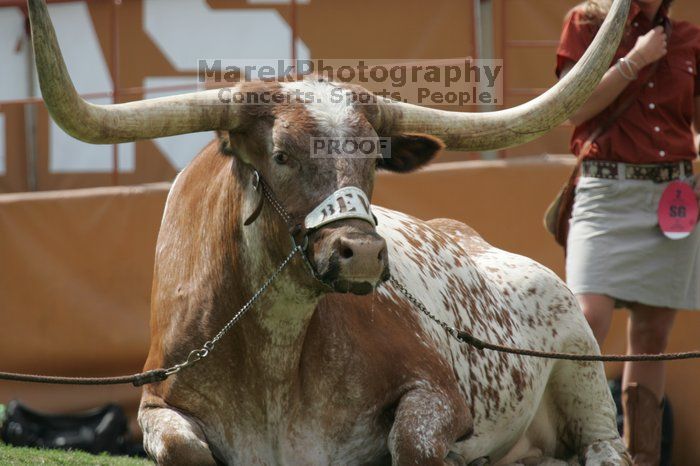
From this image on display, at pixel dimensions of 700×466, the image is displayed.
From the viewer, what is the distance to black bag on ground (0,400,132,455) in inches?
288

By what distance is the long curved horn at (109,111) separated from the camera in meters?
3.52

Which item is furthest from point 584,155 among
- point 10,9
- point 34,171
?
point 10,9

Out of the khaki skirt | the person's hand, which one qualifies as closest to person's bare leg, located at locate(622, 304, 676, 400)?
the khaki skirt

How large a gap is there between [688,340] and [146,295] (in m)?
3.41

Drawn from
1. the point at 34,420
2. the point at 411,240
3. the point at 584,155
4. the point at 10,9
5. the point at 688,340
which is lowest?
the point at 34,420

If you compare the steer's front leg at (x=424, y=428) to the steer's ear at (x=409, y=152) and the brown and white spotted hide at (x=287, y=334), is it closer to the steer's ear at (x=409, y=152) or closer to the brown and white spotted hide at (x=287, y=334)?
the brown and white spotted hide at (x=287, y=334)

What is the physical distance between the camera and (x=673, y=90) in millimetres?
5969

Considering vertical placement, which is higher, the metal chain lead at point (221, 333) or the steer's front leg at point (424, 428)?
the metal chain lead at point (221, 333)

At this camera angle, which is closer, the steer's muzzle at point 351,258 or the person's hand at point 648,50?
the steer's muzzle at point 351,258

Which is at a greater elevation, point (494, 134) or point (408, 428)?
point (494, 134)

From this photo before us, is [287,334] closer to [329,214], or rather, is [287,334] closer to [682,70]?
[329,214]

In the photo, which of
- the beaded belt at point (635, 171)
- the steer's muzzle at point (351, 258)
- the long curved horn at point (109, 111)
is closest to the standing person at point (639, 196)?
the beaded belt at point (635, 171)

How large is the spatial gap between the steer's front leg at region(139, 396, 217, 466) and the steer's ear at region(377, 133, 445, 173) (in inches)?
46.2

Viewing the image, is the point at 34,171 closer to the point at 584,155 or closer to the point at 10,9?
the point at 10,9
